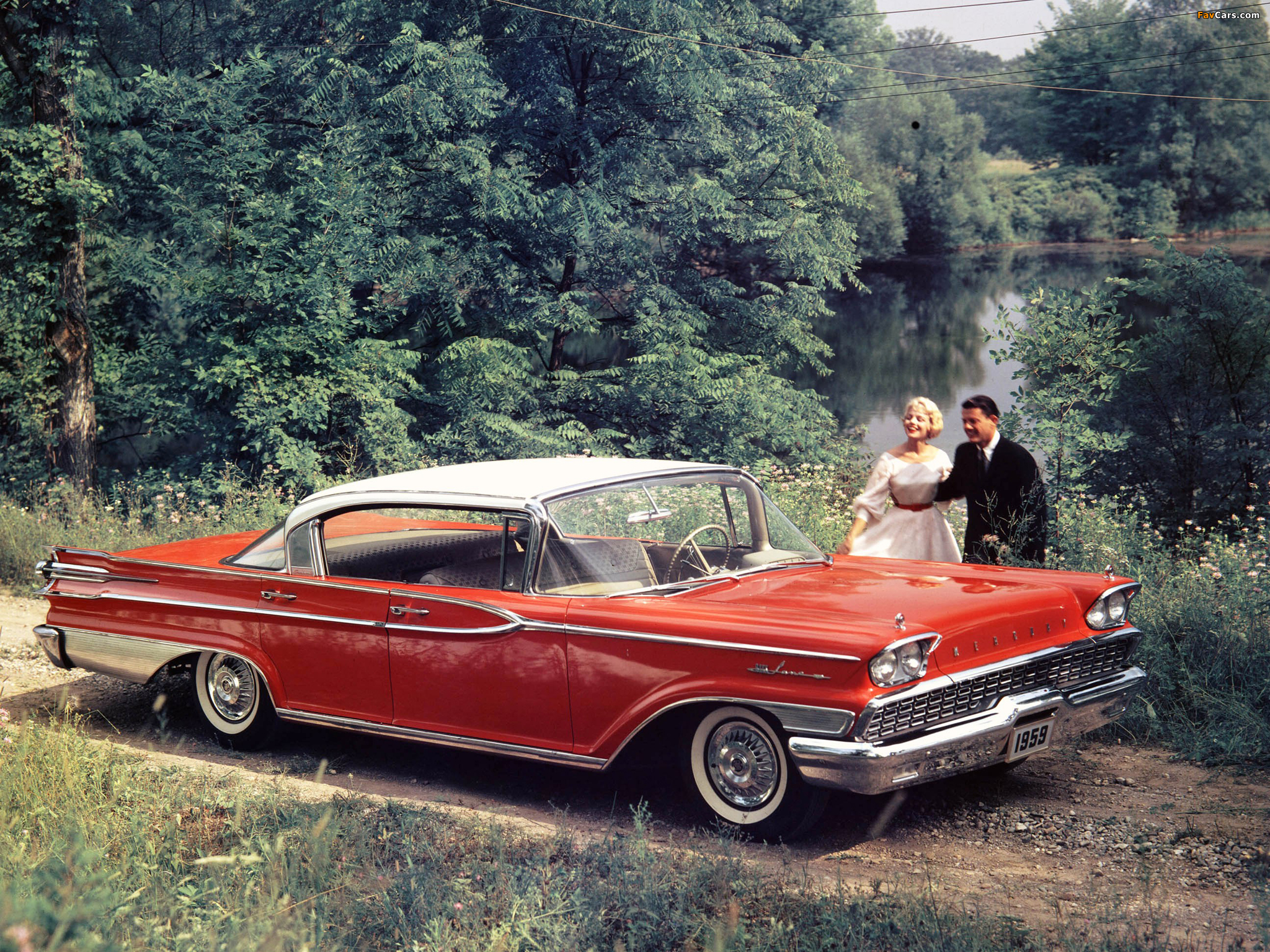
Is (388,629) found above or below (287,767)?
above

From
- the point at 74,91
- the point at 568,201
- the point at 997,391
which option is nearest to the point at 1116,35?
the point at 997,391

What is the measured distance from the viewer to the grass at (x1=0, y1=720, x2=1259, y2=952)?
3.60 metres

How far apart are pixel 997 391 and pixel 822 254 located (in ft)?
47.0

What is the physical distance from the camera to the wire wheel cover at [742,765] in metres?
4.73

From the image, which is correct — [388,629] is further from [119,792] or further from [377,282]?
[377,282]

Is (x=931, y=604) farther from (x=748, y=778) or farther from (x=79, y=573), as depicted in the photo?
(x=79, y=573)

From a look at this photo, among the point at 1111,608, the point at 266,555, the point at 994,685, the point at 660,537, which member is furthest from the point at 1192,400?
the point at 266,555

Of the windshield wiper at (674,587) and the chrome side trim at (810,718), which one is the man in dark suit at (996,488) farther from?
the chrome side trim at (810,718)

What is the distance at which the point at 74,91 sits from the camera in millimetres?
16188

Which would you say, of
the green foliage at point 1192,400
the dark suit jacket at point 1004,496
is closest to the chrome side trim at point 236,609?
the dark suit jacket at point 1004,496

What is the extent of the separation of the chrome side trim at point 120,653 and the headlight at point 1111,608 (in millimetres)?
4518

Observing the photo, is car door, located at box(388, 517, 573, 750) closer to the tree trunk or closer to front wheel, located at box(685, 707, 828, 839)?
front wheel, located at box(685, 707, 828, 839)

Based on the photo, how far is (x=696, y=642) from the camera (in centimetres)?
472

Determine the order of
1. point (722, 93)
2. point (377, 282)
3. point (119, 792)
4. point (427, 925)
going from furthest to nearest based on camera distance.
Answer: point (722, 93)
point (377, 282)
point (119, 792)
point (427, 925)
